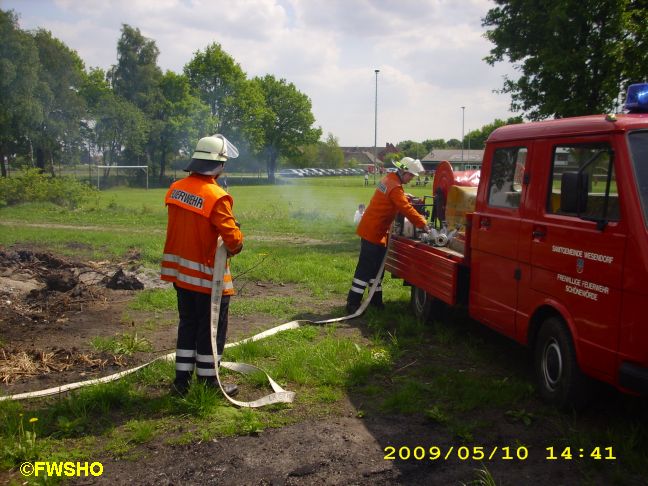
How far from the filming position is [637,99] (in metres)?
4.68

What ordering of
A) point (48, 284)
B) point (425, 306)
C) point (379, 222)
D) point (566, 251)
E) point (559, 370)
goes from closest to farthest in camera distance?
point (566, 251), point (559, 370), point (425, 306), point (379, 222), point (48, 284)

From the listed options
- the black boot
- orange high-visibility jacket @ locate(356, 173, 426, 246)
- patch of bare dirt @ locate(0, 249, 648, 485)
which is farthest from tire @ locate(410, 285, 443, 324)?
the black boot

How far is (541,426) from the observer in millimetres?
4410

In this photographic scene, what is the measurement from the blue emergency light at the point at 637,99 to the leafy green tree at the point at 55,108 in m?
44.9

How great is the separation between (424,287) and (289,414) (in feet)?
8.84

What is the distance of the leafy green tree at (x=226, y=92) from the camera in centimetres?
6531

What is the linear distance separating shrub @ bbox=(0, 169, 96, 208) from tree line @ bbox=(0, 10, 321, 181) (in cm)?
2111

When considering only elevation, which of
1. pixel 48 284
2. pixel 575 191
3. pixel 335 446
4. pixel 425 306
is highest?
pixel 575 191

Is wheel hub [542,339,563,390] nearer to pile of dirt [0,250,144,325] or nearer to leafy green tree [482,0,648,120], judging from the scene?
pile of dirt [0,250,144,325]

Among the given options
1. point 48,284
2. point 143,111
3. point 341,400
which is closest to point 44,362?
point 341,400

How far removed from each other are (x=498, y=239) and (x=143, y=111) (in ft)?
209

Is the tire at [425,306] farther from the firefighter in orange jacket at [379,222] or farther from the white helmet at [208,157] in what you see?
the white helmet at [208,157]

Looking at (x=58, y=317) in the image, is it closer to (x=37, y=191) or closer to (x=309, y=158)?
(x=37, y=191)

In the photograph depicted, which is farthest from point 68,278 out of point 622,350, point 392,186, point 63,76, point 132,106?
point 132,106
